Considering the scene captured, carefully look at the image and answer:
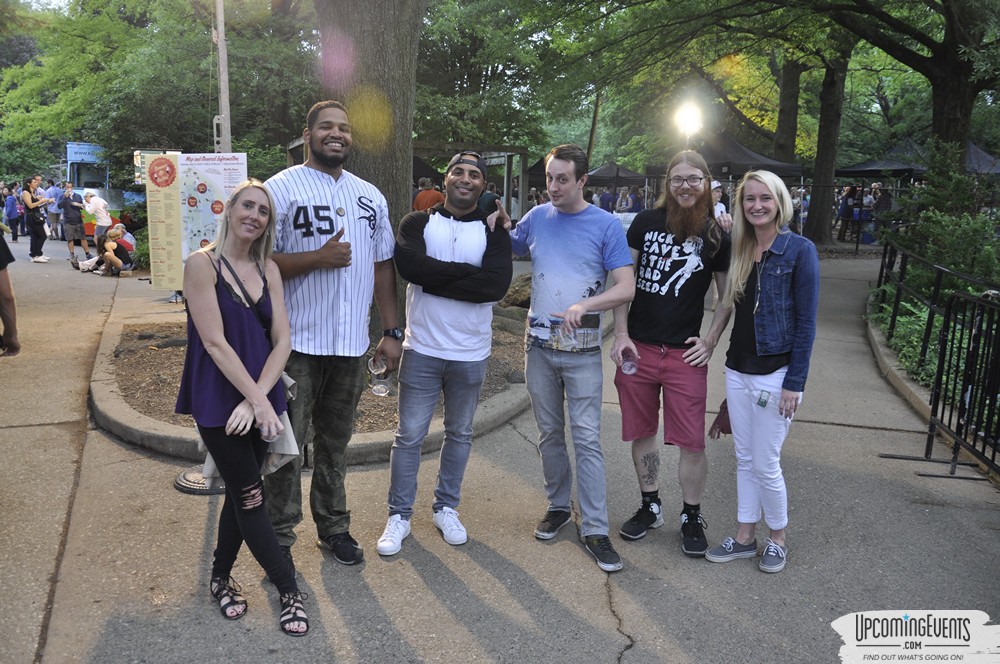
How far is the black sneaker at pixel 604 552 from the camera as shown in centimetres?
376

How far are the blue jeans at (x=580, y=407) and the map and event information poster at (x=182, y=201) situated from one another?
571 cm

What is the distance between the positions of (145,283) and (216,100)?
11013 millimetres

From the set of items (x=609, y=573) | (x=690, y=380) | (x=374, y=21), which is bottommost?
(x=609, y=573)

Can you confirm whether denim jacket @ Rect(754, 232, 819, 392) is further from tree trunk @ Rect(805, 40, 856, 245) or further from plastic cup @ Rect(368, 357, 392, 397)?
tree trunk @ Rect(805, 40, 856, 245)

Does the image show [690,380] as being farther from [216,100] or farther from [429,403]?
[216,100]

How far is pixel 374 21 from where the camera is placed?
19.2 feet

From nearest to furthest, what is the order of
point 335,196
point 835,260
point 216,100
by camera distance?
1. point 335,196
2. point 835,260
3. point 216,100

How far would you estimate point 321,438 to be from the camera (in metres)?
3.82

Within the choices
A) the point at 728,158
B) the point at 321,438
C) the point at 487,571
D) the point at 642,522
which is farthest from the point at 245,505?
the point at 728,158

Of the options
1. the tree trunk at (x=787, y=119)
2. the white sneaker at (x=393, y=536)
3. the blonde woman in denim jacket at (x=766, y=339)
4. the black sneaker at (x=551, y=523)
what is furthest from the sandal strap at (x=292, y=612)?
the tree trunk at (x=787, y=119)

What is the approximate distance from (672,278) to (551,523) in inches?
55.5

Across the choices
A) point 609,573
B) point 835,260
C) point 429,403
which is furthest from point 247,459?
point 835,260

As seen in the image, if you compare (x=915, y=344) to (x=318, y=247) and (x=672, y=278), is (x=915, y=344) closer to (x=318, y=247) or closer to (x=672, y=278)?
(x=672, y=278)

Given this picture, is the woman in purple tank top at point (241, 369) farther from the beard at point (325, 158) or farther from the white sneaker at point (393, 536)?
the white sneaker at point (393, 536)
